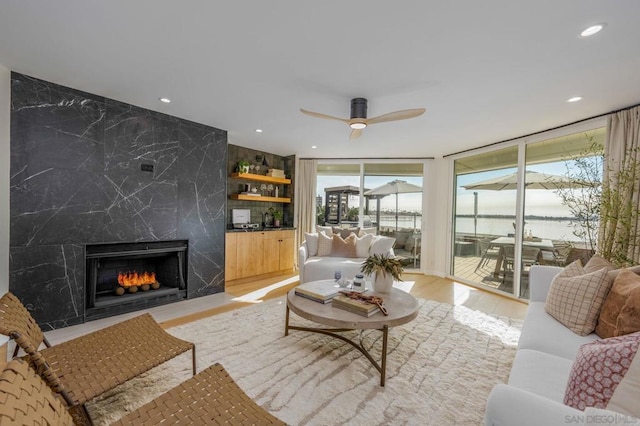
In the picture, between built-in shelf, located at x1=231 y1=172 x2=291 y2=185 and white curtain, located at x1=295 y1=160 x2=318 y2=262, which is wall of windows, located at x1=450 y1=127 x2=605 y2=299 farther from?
built-in shelf, located at x1=231 y1=172 x2=291 y2=185

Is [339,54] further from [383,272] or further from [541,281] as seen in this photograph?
[541,281]

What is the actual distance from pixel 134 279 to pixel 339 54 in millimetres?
3559

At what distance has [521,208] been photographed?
166 inches

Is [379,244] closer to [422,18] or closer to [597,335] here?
[597,335]

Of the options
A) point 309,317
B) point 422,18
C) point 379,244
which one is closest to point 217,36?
point 422,18

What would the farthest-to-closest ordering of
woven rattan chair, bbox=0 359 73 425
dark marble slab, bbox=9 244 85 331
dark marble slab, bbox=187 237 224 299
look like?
dark marble slab, bbox=187 237 224 299 → dark marble slab, bbox=9 244 85 331 → woven rattan chair, bbox=0 359 73 425

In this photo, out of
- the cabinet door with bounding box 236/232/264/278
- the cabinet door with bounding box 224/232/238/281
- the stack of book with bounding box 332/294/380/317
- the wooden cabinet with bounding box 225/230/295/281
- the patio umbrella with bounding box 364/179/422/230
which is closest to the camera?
the stack of book with bounding box 332/294/380/317

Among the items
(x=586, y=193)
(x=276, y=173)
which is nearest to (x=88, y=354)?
(x=276, y=173)

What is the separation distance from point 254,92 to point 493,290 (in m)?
4.55

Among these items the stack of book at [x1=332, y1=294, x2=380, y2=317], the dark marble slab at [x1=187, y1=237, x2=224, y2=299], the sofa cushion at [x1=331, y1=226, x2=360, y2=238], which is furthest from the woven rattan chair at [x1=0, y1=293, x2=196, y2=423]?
the sofa cushion at [x1=331, y1=226, x2=360, y2=238]

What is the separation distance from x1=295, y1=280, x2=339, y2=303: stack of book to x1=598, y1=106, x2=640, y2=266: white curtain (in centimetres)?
283

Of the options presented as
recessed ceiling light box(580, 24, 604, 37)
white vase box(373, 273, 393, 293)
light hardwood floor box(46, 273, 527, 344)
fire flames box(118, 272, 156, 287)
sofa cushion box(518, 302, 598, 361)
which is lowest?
light hardwood floor box(46, 273, 527, 344)

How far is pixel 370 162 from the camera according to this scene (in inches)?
236

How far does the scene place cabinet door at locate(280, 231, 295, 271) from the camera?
5.51 metres
